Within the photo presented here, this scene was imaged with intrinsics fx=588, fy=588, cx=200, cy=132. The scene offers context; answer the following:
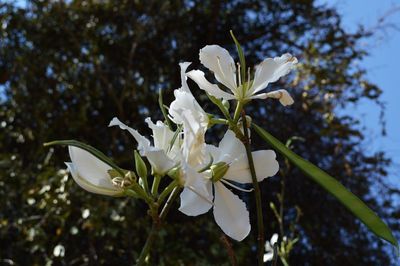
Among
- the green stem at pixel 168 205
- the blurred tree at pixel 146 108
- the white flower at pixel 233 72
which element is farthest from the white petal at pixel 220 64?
the blurred tree at pixel 146 108

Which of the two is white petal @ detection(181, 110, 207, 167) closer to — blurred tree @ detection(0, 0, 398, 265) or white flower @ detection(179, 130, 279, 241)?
white flower @ detection(179, 130, 279, 241)

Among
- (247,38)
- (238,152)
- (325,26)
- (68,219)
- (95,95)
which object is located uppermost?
(325,26)

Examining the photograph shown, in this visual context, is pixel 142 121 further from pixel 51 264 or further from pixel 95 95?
pixel 51 264

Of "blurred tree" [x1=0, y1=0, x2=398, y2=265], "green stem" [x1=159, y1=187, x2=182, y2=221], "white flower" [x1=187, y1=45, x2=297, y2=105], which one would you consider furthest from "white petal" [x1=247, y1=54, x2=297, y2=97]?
"blurred tree" [x1=0, y1=0, x2=398, y2=265]

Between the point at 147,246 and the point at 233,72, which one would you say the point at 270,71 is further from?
the point at 147,246

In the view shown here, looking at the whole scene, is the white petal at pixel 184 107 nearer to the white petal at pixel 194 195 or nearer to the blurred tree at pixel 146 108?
the white petal at pixel 194 195

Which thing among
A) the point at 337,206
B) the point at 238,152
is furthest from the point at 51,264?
the point at 238,152

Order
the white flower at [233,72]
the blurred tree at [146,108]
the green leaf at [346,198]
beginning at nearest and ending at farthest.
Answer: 1. the green leaf at [346,198]
2. the white flower at [233,72]
3. the blurred tree at [146,108]
